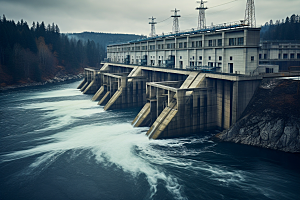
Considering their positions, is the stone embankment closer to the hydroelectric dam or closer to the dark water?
the dark water

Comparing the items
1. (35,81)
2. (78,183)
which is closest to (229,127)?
(78,183)

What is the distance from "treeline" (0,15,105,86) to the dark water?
205 feet

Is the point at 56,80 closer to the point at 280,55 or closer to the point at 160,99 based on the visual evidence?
the point at 160,99

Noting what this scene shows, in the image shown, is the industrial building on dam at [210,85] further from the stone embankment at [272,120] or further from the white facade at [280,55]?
the white facade at [280,55]

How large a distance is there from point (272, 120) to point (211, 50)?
16.9m

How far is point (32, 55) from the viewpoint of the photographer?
109625mm

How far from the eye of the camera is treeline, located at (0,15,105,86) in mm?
96275

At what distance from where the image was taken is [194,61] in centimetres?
4734

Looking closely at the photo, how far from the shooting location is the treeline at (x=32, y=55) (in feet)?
316

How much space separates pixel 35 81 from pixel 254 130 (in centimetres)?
9600

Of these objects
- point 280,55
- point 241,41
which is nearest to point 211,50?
point 241,41

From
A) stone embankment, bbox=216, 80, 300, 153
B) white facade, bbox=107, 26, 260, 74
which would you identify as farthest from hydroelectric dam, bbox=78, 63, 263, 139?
white facade, bbox=107, 26, 260, 74

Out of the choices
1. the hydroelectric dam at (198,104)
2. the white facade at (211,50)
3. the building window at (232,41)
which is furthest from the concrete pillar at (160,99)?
the building window at (232,41)

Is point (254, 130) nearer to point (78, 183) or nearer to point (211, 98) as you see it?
point (211, 98)
